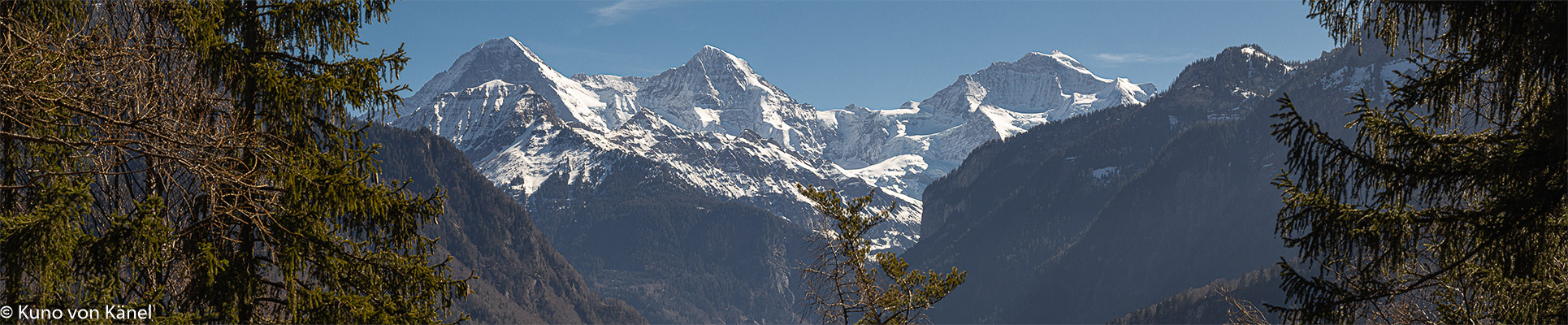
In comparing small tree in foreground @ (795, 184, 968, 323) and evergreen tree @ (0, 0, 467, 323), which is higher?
evergreen tree @ (0, 0, 467, 323)

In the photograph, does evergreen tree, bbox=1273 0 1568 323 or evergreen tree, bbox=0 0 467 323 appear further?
evergreen tree, bbox=0 0 467 323

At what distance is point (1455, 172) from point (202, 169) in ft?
31.3

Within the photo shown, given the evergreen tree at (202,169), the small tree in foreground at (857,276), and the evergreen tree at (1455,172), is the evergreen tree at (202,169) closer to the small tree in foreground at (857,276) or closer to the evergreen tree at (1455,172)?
the small tree in foreground at (857,276)

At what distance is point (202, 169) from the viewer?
7617 millimetres

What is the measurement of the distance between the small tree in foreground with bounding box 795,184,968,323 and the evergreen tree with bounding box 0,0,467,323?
4.45 metres

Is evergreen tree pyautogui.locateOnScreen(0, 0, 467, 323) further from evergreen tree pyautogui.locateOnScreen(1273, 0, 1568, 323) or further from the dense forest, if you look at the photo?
evergreen tree pyautogui.locateOnScreen(1273, 0, 1568, 323)

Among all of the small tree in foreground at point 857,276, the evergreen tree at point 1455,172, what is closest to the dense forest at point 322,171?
the evergreen tree at point 1455,172

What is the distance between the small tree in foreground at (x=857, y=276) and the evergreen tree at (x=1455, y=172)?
5190mm

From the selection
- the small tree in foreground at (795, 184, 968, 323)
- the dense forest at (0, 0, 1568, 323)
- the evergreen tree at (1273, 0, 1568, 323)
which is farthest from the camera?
the small tree in foreground at (795, 184, 968, 323)

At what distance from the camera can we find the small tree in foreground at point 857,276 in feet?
41.6

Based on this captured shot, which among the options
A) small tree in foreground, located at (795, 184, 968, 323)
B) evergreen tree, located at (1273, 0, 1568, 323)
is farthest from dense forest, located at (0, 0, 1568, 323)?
small tree in foreground, located at (795, 184, 968, 323)

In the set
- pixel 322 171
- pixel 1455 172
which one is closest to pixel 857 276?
pixel 322 171

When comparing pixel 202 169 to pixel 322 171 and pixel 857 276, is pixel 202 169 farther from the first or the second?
pixel 857 276

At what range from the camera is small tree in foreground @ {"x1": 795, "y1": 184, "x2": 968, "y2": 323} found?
12688mm
